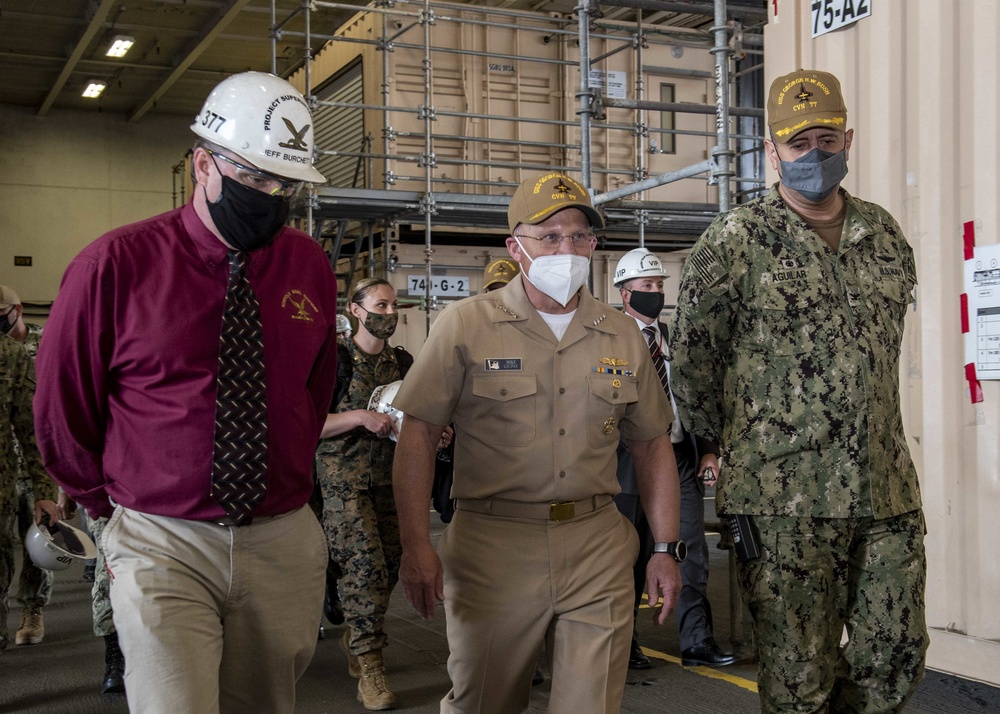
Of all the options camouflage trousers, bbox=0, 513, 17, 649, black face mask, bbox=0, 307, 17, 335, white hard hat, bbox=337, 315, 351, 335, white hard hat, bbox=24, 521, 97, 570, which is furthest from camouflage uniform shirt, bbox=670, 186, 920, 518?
black face mask, bbox=0, 307, 17, 335

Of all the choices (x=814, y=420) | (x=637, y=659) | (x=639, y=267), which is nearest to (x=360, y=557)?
(x=637, y=659)

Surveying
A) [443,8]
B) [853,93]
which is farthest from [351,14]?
[853,93]

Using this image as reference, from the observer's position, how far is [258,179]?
2.96 metres

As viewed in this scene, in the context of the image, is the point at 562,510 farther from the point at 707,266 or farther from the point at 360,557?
the point at 360,557

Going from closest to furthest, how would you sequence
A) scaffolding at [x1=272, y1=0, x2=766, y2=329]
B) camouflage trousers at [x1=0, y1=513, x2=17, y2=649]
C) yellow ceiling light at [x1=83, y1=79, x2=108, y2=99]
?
camouflage trousers at [x1=0, y1=513, x2=17, y2=649], scaffolding at [x1=272, y1=0, x2=766, y2=329], yellow ceiling light at [x1=83, y1=79, x2=108, y2=99]

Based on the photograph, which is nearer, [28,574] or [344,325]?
[344,325]

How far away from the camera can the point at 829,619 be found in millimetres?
3541

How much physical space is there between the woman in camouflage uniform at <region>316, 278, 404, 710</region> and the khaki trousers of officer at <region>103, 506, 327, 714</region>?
2391 mm

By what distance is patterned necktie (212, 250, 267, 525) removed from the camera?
2857 millimetres

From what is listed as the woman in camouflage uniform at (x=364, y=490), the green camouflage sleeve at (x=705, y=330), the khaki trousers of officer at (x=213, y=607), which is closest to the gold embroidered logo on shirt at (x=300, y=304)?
the khaki trousers of officer at (x=213, y=607)

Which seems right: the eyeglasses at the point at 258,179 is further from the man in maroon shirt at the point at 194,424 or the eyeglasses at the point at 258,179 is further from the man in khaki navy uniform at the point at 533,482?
the man in khaki navy uniform at the point at 533,482

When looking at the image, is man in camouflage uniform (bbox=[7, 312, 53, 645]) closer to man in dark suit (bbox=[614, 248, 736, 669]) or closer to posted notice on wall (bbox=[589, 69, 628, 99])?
man in dark suit (bbox=[614, 248, 736, 669])

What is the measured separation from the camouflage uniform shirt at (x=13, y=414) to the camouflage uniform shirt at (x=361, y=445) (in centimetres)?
147

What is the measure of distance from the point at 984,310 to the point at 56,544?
14.6 feet
